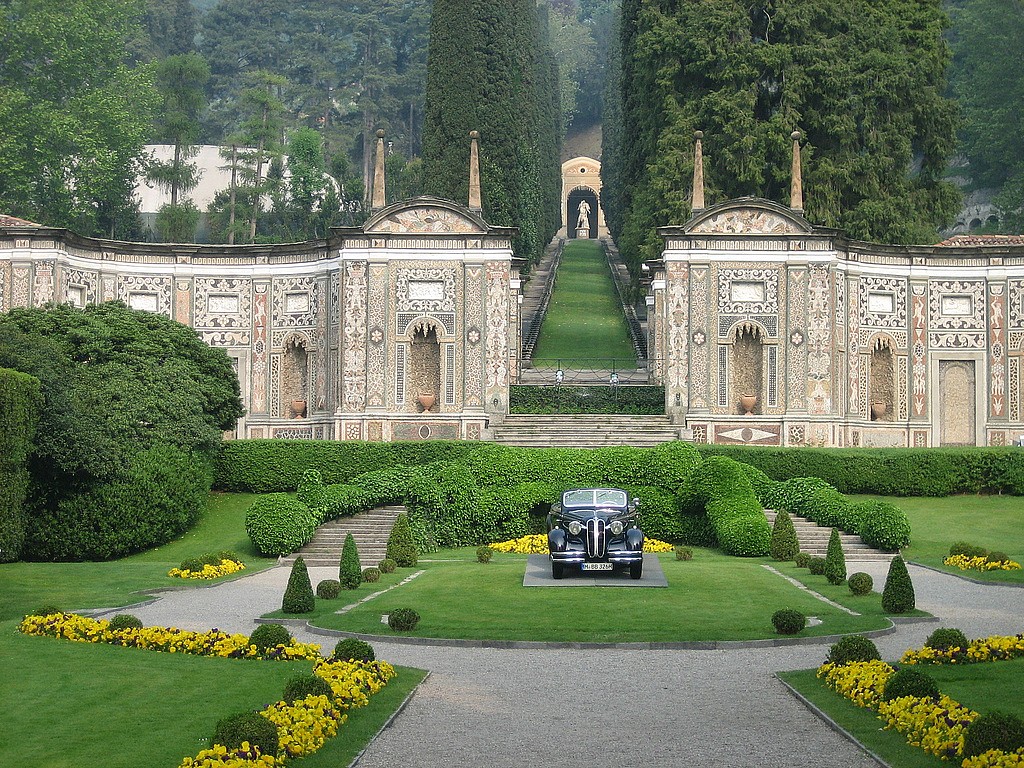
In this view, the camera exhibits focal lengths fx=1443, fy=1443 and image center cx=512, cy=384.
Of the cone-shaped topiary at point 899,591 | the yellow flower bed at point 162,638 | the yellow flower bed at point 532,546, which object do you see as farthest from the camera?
the yellow flower bed at point 532,546

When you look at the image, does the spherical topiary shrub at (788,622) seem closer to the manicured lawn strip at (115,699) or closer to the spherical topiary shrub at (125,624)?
the manicured lawn strip at (115,699)

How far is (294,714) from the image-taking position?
14.3 meters

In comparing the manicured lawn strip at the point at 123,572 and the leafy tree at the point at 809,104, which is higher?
the leafy tree at the point at 809,104

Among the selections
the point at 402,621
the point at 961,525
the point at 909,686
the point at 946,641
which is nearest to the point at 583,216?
the point at 961,525

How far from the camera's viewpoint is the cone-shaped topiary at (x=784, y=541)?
32.5 m

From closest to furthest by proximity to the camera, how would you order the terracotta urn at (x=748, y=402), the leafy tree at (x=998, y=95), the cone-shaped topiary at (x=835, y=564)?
the cone-shaped topiary at (x=835, y=564) < the terracotta urn at (x=748, y=402) < the leafy tree at (x=998, y=95)

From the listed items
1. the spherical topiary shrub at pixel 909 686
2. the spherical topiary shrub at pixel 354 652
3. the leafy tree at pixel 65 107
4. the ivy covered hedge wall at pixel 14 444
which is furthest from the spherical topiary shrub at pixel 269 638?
the leafy tree at pixel 65 107

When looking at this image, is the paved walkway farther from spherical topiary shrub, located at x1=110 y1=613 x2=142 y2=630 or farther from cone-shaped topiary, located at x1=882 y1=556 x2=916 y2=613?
spherical topiary shrub, located at x1=110 y1=613 x2=142 y2=630

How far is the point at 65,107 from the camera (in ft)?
239

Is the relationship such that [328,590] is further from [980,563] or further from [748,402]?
[748,402]

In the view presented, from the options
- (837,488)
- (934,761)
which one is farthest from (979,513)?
(934,761)

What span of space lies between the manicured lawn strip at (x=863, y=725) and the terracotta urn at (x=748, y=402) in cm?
2968

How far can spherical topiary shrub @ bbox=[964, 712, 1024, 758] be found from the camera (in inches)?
491

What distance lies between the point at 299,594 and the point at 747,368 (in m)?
27.2
